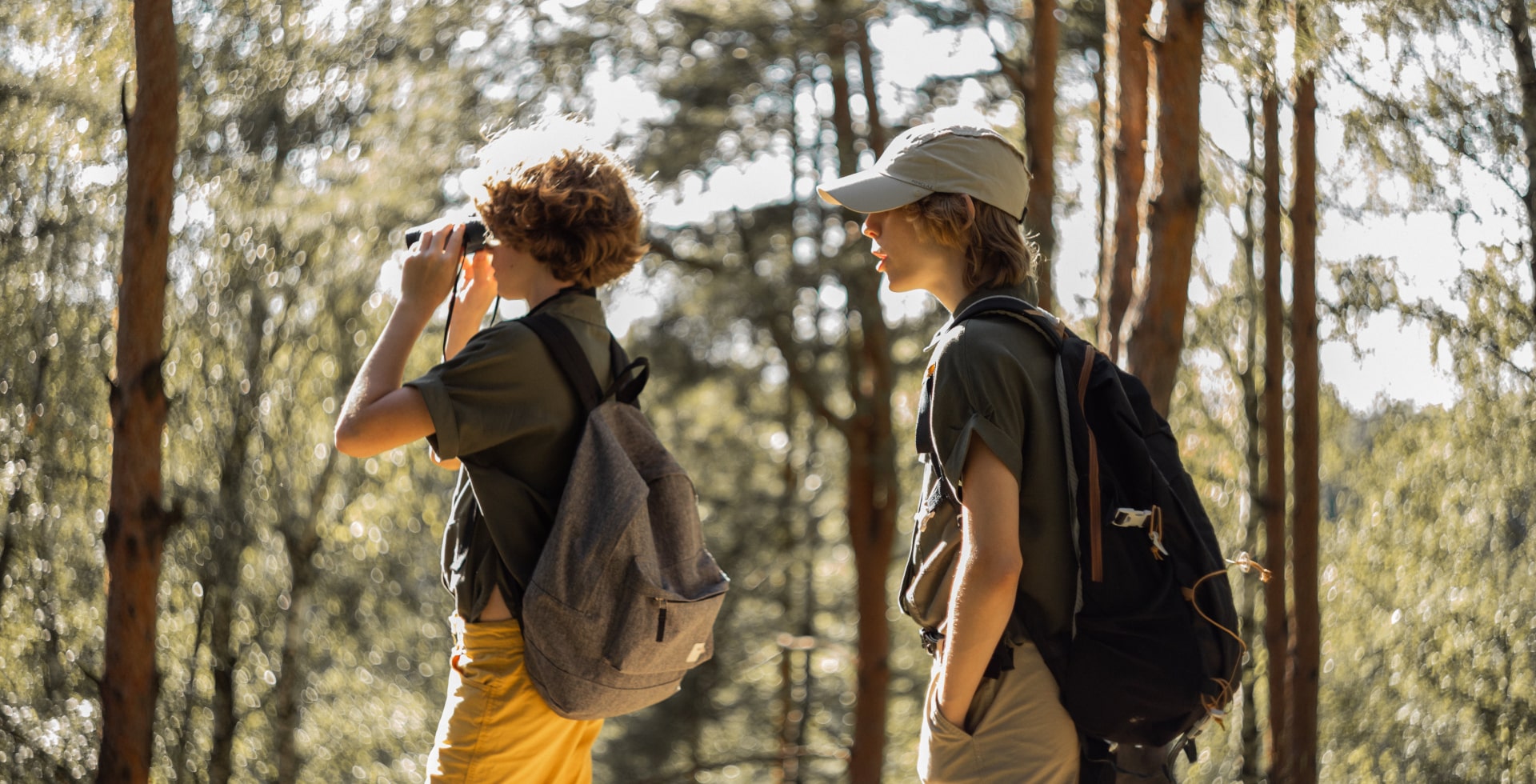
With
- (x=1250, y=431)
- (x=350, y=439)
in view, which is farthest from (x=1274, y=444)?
(x=350, y=439)

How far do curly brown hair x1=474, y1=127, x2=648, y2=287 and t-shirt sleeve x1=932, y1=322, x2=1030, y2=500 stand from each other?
0.81m

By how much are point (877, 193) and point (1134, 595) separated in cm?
72

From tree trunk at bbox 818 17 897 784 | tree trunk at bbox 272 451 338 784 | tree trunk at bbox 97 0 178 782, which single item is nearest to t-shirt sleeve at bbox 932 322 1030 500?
tree trunk at bbox 97 0 178 782

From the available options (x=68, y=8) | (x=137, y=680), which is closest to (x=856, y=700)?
(x=137, y=680)

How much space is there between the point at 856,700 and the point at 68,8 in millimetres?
6537

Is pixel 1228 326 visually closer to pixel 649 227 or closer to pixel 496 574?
pixel 649 227

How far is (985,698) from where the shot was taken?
6.07 ft

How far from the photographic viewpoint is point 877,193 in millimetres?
1973

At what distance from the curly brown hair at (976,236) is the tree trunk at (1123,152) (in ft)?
8.05

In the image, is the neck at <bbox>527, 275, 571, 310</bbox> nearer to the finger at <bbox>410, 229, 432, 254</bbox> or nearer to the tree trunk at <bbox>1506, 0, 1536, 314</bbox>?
the finger at <bbox>410, 229, 432, 254</bbox>

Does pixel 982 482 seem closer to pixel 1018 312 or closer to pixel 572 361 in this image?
pixel 1018 312

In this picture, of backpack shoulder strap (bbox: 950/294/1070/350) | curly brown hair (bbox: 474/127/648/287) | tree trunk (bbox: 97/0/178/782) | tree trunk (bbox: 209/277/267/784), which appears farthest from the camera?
tree trunk (bbox: 209/277/267/784)

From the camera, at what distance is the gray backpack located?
2162 millimetres

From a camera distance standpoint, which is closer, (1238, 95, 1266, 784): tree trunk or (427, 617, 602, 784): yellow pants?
(427, 617, 602, 784): yellow pants
